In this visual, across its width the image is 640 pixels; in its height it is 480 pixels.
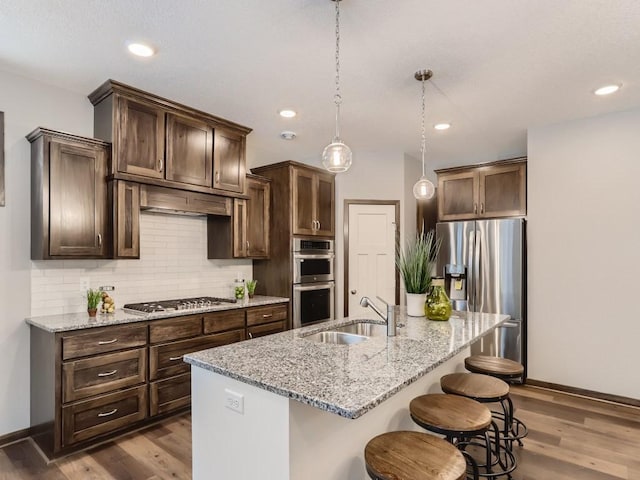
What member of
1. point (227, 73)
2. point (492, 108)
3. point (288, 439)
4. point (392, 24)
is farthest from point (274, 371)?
point (492, 108)

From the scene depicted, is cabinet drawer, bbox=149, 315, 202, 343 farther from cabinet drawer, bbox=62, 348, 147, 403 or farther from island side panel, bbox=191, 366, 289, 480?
island side panel, bbox=191, 366, 289, 480

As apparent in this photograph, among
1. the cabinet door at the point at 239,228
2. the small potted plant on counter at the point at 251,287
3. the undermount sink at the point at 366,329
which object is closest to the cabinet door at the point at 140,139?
the cabinet door at the point at 239,228

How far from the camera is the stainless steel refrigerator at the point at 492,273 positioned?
396 cm

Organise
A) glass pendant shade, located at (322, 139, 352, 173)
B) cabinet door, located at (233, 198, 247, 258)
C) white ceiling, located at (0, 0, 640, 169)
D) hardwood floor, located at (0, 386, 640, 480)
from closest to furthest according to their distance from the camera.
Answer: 1. white ceiling, located at (0, 0, 640, 169)
2. glass pendant shade, located at (322, 139, 352, 173)
3. hardwood floor, located at (0, 386, 640, 480)
4. cabinet door, located at (233, 198, 247, 258)

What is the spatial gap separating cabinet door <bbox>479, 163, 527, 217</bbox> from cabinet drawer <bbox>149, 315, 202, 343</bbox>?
336 centimetres

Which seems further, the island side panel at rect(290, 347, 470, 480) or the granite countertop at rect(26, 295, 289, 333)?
the granite countertop at rect(26, 295, 289, 333)

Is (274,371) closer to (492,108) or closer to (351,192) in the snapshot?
(492,108)

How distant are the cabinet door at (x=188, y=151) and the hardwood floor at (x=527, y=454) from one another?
207cm

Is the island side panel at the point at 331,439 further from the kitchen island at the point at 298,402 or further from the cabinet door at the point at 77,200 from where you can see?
the cabinet door at the point at 77,200

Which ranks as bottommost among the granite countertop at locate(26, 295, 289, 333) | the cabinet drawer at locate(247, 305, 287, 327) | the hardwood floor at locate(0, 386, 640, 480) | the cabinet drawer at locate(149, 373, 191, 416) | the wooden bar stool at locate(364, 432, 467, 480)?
the hardwood floor at locate(0, 386, 640, 480)

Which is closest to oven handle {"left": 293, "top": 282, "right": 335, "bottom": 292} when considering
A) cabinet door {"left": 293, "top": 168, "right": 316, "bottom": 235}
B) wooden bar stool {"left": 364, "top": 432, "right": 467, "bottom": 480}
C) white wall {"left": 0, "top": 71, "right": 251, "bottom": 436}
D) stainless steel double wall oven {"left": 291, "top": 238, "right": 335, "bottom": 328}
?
stainless steel double wall oven {"left": 291, "top": 238, "right": 335, "bottom": 328}

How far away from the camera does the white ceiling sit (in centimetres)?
207

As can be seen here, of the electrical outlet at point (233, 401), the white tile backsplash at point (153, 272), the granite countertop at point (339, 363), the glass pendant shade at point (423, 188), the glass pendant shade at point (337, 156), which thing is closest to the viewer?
the granite countertop at point (339, 363)

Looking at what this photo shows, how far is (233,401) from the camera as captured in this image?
1.62 metres
